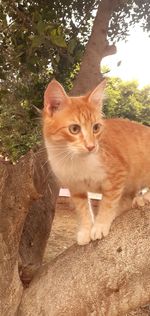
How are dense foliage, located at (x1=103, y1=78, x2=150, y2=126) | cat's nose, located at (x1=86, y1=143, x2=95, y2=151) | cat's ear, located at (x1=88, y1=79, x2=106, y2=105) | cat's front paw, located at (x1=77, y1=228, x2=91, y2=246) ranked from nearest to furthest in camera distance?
cat's nose, located at (x1=86, y1=143, x2=95, y2=151)
cat's front paw, located at (x1=77, y1=228, x2=91, y2=246)
cat's ear, located at (x1=88, y1=79, x2=106, y2=105)
dense foliage, located at (x1=103, y1=78, x2=150, y2=126)

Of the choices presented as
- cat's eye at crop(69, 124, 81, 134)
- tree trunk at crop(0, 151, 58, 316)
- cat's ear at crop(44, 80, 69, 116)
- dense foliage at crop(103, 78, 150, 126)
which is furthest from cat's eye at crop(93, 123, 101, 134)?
dense foliage at crop(103, 78, 150, 126)

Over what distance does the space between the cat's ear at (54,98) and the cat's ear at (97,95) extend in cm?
22

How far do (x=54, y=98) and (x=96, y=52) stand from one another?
6.83 feet

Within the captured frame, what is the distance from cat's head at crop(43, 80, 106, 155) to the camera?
8.37 feet

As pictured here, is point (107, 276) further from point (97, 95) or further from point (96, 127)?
point (97, 95)

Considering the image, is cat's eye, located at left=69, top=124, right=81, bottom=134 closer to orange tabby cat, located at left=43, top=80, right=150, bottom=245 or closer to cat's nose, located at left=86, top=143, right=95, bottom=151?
orange tabby cat, located at left=43, top=80, right=150, bottom=245

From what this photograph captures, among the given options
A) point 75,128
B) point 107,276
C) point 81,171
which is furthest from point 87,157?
point 107,276

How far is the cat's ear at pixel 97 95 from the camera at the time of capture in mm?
2807

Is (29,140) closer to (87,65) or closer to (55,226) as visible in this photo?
(87,65)

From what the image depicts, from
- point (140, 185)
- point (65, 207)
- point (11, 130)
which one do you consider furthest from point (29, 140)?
point (65, 207)

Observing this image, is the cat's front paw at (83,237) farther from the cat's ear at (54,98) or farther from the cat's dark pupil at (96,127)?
the cat's ear at (54,98)

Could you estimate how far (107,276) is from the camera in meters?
2.38

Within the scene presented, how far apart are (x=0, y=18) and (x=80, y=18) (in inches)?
66.4

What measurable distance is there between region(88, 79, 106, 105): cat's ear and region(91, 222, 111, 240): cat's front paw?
0.86 m
